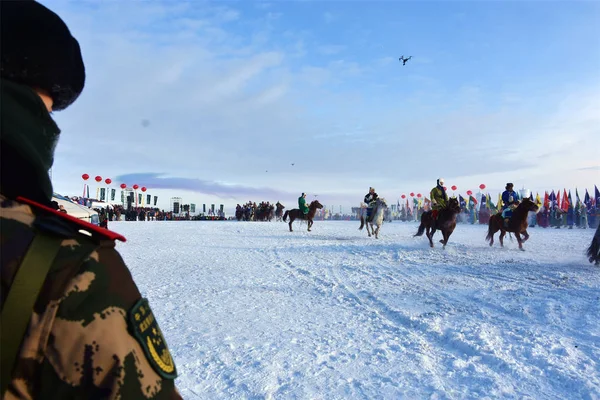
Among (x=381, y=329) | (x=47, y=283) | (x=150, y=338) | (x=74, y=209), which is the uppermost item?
(x=74, y=209)

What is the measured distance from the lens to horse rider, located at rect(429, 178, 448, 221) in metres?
15.3

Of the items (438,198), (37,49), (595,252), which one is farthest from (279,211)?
(37,49)

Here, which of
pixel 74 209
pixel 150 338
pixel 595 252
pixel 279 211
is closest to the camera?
pixel 150 338

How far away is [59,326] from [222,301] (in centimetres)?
583

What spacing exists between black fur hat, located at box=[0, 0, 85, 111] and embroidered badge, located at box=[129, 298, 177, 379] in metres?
0.63

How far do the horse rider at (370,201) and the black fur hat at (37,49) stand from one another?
1929cm

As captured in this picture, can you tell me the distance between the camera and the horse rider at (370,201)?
20175 mm

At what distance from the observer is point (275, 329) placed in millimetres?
4984

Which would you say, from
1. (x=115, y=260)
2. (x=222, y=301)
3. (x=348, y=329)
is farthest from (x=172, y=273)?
(x=115, y=260)

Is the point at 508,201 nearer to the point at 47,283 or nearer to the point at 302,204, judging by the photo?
the point at 302,204

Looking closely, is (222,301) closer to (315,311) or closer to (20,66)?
(315,311)

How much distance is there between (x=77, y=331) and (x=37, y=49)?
0.70m

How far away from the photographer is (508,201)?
15234 millimetres

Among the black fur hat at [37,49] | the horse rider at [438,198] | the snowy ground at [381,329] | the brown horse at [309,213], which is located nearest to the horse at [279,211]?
the brown horse at [309,213]
